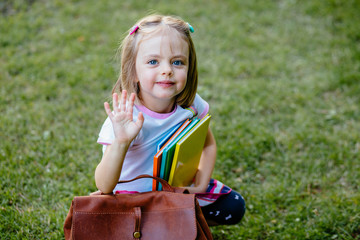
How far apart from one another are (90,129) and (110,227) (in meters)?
1.81

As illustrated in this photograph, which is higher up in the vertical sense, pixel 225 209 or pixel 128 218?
pixel 128 218

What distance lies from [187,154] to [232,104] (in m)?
1.89

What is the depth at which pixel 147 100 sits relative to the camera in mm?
2010

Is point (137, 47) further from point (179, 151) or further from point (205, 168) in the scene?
point (205, 168)

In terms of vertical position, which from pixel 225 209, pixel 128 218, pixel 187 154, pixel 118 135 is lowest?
pixel 225 209

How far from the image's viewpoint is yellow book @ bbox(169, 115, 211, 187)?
1808mm

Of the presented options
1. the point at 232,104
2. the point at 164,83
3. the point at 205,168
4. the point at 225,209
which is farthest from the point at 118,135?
the point at 232,104

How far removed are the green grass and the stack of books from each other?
802mm

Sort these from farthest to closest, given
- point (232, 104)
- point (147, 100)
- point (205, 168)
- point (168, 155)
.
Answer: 1. point (232, 104)
2. point (205, 168)
3. point (147, 100)
4. point (168, 155)

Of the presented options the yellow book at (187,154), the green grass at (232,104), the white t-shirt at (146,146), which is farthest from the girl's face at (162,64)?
the green grass at (232,104)

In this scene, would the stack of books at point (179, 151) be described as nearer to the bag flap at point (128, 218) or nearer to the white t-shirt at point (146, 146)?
the white t-shirt at point (146, 146)

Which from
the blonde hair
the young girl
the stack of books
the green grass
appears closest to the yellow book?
the stack of books

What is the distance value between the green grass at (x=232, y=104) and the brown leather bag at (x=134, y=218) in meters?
0.87

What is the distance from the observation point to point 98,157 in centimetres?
305
